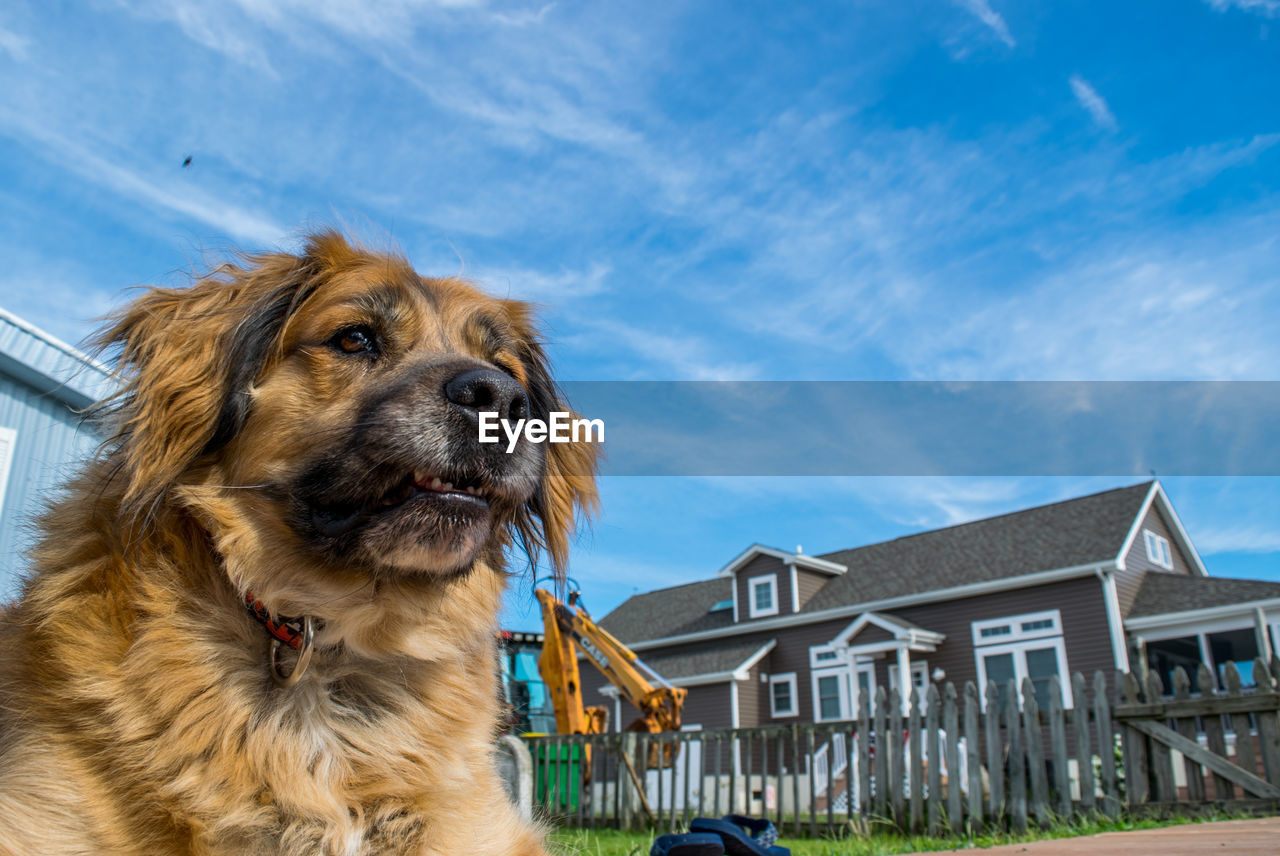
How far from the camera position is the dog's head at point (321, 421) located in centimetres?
222

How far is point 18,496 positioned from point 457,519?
8.30m

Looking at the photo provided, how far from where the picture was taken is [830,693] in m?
27.1

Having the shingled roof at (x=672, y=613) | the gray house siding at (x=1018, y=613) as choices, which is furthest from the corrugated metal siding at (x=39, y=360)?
the shingled roof at (x=672, y=613)

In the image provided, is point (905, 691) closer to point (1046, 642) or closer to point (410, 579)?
point (1046, 642)

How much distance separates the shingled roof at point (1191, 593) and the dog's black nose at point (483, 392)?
79.2 feet

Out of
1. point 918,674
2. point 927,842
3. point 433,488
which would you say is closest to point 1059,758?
point 927,842

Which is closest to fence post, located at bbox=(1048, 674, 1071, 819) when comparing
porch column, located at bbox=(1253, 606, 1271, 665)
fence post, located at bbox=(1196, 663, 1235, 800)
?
fence post, located at bbox=(1196, 663, 1235, 800)

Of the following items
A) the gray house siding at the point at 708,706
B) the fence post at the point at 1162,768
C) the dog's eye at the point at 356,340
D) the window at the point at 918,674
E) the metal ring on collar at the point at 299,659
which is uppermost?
the window at the point at 918,674

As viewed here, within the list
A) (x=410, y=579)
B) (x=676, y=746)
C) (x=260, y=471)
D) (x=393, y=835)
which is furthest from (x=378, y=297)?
(x=676, y=746)

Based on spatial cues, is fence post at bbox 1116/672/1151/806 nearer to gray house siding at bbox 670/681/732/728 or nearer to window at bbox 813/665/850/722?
window at bbox 813/665/850/722

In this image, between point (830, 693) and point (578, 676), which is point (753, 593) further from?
point (578, 676)

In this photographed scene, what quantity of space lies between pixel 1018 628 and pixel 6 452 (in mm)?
23022

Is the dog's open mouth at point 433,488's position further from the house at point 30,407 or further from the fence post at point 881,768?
the fence post at point 881,768

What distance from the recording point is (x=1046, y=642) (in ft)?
76.8
